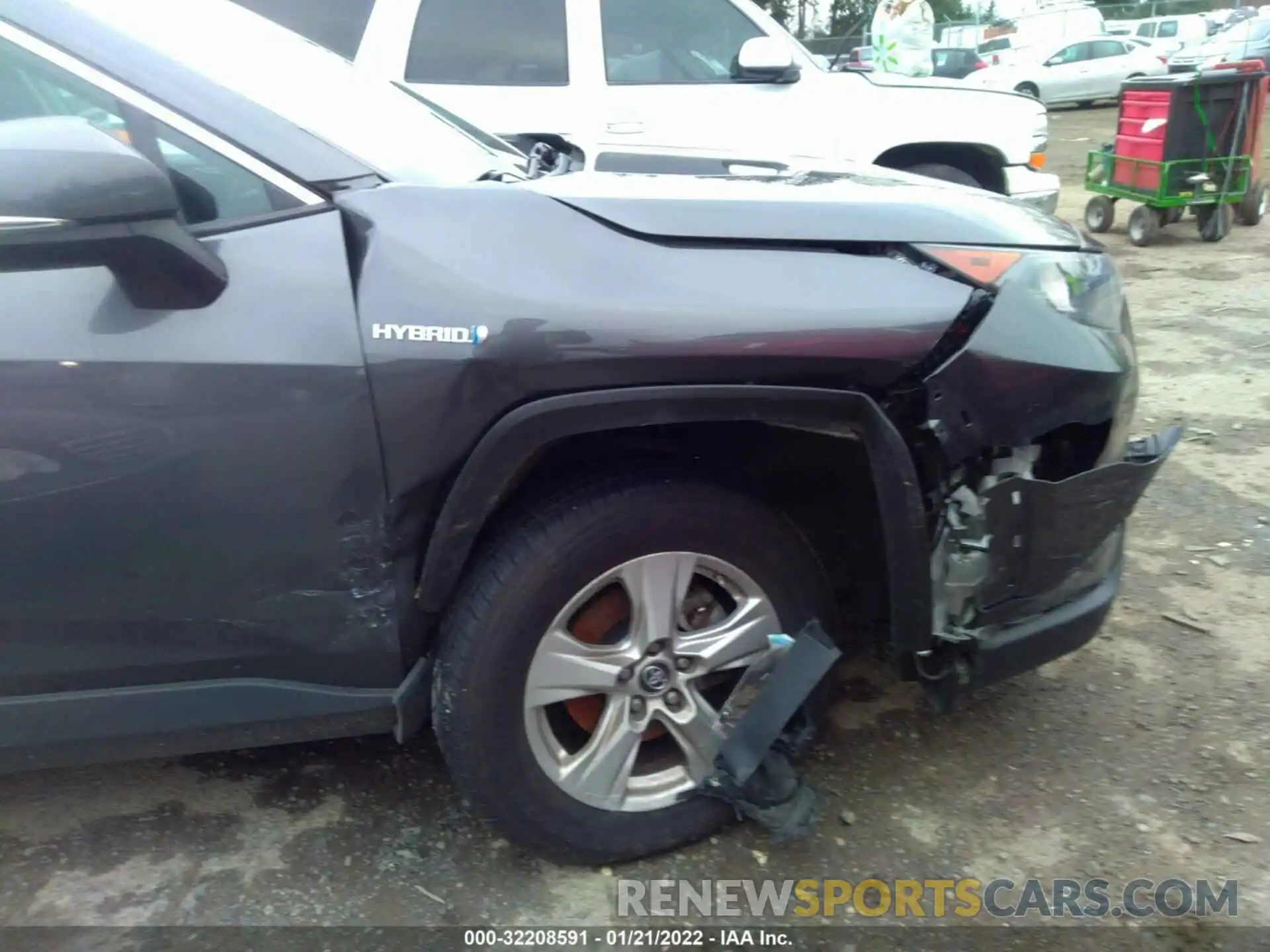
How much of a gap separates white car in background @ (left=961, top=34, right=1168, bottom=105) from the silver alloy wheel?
22.5m

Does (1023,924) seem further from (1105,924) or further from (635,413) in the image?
(635,413)

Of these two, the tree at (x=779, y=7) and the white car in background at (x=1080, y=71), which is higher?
the tree at (x=779, y=7)

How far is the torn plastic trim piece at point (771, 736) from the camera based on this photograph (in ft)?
6.95

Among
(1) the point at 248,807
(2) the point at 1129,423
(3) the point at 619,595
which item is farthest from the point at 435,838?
(2) the point at 1129,423

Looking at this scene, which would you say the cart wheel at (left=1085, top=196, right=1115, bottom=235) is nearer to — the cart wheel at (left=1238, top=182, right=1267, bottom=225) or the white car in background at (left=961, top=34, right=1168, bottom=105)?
the cart wheel at (left=1238, top=182, right=1267, bottom=225)

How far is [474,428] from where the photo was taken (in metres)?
1.83

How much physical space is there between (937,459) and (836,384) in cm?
27

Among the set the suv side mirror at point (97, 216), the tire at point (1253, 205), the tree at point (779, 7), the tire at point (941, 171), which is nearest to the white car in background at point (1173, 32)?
the tree at point (779, 7)

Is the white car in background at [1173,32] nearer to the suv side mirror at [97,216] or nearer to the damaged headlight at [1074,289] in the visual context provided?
the damaged headlight at [1074,289]

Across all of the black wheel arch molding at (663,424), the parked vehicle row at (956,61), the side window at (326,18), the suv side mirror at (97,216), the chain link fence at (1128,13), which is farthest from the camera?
the chain link fence at (1128,13)

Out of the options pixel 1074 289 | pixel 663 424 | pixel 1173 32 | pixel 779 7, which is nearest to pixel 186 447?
pixel 663 424

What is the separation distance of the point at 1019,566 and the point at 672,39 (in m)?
4.47

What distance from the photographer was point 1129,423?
2281mm

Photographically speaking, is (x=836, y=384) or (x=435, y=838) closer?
(x=836, y=384)
